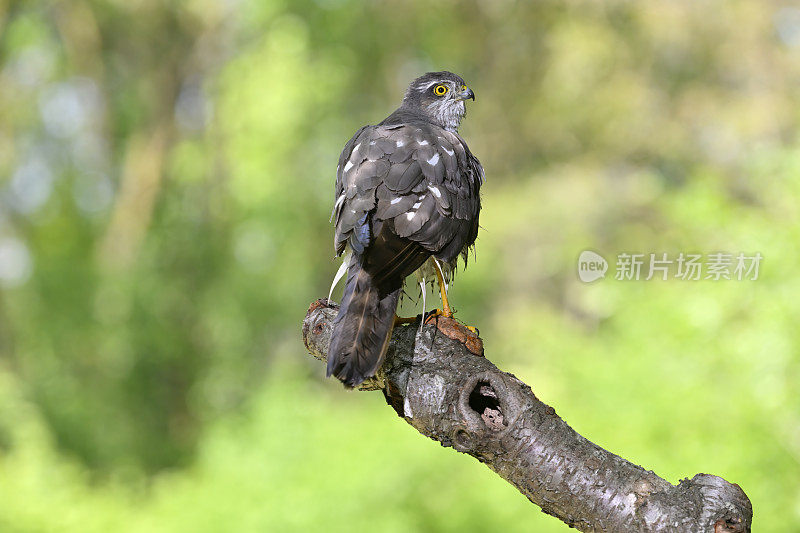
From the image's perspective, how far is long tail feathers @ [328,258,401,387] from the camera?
1.90m

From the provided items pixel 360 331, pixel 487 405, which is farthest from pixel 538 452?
pixel 360 331

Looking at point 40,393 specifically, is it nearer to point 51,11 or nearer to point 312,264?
point 312,264

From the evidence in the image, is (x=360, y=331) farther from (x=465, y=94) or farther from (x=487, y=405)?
(x=465, y=94)

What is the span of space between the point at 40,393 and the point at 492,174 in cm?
830

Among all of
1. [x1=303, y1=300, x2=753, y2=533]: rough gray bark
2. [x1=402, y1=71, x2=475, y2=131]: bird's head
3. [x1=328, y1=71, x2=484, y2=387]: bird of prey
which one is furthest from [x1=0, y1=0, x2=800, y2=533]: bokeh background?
[x1=303, y1=300, x2=753, y2=533]: rough gray bark

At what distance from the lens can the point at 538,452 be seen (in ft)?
6.20

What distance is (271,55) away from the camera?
12352mm

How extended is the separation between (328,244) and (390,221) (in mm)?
11374

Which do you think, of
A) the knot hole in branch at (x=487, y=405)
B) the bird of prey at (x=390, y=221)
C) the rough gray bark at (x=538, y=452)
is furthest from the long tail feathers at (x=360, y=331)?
the knot hole in branch at (x=487, y=405)

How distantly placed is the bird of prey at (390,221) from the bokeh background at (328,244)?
289cm

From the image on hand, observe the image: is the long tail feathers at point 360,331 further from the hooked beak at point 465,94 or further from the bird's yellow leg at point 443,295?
the hooked beak at point 465,94

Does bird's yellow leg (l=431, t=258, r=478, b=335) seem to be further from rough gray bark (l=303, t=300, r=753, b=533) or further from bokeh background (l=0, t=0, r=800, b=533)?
bokeh background (l=0, t=0, r=800, b=533)

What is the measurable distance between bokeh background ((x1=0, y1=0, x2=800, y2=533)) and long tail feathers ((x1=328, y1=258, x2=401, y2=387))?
10.0 feet

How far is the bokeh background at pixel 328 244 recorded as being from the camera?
207 inches
